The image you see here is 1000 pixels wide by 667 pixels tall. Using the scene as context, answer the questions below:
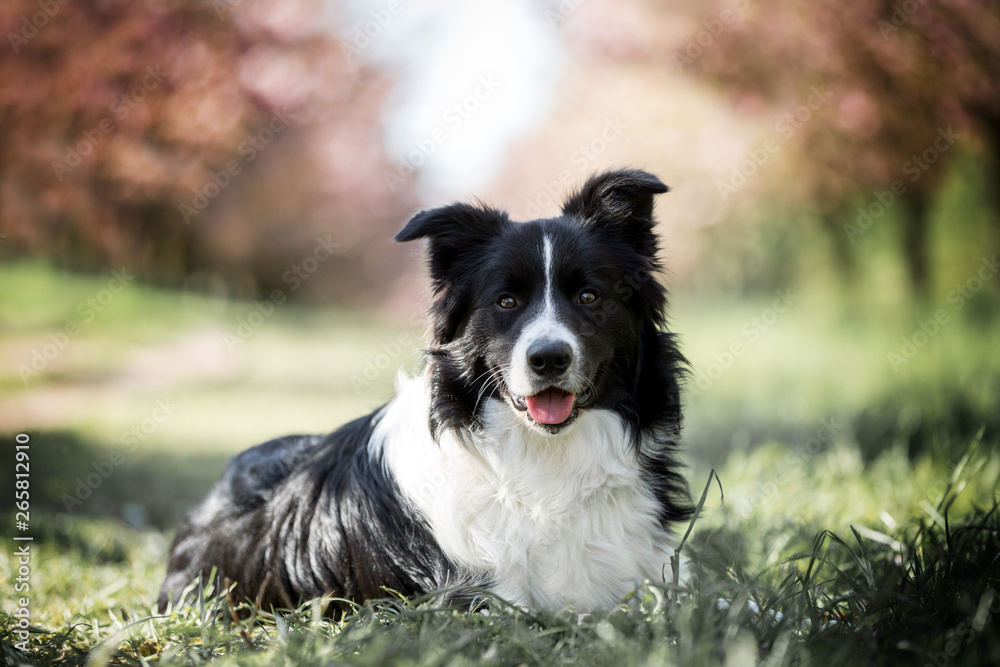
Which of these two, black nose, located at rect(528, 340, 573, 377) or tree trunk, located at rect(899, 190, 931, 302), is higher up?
tree trunk, located at rect(899, 190, 931, 302)

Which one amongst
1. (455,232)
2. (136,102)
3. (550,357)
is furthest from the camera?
(136,102)

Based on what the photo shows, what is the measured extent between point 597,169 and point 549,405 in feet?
4.39

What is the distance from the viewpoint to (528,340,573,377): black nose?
2.97 meters

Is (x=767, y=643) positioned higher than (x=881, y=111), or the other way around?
(x=881, y=111)

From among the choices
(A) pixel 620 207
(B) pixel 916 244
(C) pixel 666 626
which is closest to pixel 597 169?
(A) pixel 620 207

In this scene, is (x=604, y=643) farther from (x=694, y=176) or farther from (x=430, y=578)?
(x=694, y=176)

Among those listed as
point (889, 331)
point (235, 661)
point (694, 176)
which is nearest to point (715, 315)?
point (889, 331)

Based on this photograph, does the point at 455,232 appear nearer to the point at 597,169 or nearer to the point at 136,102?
the point at 597,169

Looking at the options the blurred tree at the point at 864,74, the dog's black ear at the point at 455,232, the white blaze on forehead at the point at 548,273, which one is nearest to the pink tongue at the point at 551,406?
the white blaze on forehead at the point at 548,273

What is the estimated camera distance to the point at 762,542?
4359mm

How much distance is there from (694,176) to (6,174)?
313 inches

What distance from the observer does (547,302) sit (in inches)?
127

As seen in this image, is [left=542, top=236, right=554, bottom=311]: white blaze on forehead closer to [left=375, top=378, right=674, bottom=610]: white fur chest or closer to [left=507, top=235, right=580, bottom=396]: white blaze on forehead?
[left=507, top=235, right=580, bottom=396]: white blaze on forehead

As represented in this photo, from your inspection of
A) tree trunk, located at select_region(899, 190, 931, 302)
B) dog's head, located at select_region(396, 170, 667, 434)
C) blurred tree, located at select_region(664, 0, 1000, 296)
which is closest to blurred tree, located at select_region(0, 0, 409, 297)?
blurred tree, located at select_region(664, 0, 1000, 296)
